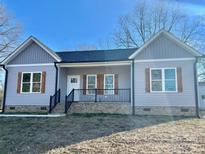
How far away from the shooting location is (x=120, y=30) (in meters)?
29.7

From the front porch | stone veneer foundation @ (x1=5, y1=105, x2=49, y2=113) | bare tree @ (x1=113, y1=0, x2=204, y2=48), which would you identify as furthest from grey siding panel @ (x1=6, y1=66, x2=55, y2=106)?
bare tree @ (x1=113, y1=0, x2=204, y2=48)

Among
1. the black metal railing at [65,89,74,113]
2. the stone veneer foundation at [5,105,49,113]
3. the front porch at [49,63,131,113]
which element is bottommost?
the stone veneer foundation at [5,105,49,113]

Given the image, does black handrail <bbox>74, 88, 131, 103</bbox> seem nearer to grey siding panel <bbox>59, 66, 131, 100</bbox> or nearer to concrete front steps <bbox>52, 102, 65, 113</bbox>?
grey siding panel <bbox>59, 66, 131, 100</bbox>

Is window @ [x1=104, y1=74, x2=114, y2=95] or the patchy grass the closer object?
the patchy grass

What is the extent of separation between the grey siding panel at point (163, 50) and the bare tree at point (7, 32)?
814 inches

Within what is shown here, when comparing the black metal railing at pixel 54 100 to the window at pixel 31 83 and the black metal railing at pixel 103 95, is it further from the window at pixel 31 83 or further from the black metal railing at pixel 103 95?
the black metal railing at pixel 103 95

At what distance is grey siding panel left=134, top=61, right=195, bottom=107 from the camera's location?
12438 mm

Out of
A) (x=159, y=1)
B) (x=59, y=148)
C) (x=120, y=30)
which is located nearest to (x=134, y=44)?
(x=120, y=30)

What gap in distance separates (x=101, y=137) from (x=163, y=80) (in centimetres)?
682

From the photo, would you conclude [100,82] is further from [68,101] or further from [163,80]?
[163,80]

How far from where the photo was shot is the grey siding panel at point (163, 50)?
12.9m

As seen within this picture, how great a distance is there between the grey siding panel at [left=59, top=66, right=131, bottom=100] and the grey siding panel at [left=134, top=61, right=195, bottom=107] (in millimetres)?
2025

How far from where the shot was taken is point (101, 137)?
7.56 metres

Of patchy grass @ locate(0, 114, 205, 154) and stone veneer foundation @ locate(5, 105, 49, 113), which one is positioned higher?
stone veneer foundation @ locate(5, 105, 49, 113)
